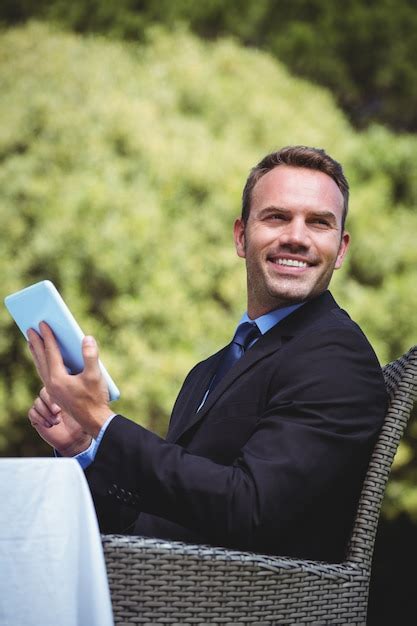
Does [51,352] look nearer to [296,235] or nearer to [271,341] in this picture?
[271,341]

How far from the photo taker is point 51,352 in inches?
57.1

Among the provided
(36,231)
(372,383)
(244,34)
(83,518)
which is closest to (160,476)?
(83,518)

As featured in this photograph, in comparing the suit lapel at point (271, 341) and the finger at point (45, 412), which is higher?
the suit lapel at point (271, 341)

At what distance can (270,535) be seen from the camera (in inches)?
53.5

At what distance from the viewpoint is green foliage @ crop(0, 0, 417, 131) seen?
6609 millimetres

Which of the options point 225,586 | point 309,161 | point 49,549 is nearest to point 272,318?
point 309,161

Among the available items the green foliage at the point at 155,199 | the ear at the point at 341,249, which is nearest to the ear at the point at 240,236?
the ear at the point at 341,249

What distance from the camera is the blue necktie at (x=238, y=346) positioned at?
5.89ft

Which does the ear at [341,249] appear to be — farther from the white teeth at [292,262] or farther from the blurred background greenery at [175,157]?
the blurred background greenery at [175,157]

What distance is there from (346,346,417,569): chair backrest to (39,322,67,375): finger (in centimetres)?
58

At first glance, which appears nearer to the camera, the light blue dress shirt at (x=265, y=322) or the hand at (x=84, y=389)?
the hand at (x=84, y=389)

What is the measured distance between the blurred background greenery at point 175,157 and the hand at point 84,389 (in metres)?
3.88

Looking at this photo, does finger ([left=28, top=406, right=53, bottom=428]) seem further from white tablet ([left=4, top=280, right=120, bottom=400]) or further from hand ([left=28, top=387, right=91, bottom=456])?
white tablet ([left=4, top=280, right=120, bottom=400])

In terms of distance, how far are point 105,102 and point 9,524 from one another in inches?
209
